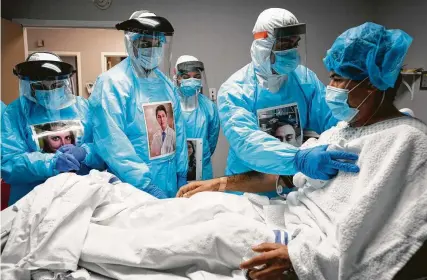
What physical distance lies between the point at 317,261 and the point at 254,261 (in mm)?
159

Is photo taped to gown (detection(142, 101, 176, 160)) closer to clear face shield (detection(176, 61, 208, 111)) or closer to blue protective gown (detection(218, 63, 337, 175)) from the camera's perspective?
blue protective gown (detection(218, 63, 337, 175))

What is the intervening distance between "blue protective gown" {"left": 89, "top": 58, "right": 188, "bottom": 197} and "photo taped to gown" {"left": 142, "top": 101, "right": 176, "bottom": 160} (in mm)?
23

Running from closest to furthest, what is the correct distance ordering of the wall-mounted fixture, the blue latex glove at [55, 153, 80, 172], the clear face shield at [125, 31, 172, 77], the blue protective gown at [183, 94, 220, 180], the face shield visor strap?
the blue latex glove at [55, 153, 80, 172] < the face shield visor strap < the clear face shield at [125, 31, 172, 77] < the blue protective gown at [183, 94, 220, 180] < the wall-mounted fixture

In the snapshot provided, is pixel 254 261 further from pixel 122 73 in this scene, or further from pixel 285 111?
pixel 122 73

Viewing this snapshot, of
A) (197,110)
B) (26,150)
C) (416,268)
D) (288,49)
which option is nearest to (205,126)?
(197,110)

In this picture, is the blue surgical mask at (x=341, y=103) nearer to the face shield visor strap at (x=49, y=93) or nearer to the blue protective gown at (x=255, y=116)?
the blue protective gown at (x=255, y=116)

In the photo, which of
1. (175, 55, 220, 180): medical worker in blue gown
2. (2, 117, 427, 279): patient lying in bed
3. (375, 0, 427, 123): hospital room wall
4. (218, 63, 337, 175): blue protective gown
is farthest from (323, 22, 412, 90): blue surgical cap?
(375, 0, 427, 123): hospital room wall

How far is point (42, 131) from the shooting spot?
1.71 m

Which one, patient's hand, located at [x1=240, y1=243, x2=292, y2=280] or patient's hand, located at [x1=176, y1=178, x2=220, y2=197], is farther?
patient's hand, located at [x1=176, y1=178, x2=220, y2=197]

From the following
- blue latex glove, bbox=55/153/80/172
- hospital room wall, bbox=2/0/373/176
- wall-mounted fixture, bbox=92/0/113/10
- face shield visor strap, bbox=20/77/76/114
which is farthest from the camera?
hospital room wall, bbox=2/0/373/176

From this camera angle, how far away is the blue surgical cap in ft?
3.29

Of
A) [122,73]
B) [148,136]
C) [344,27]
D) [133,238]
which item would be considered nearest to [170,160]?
[148,136]

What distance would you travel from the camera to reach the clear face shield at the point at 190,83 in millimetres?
2645

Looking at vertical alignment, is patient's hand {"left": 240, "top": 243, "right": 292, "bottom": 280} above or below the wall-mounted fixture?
below
